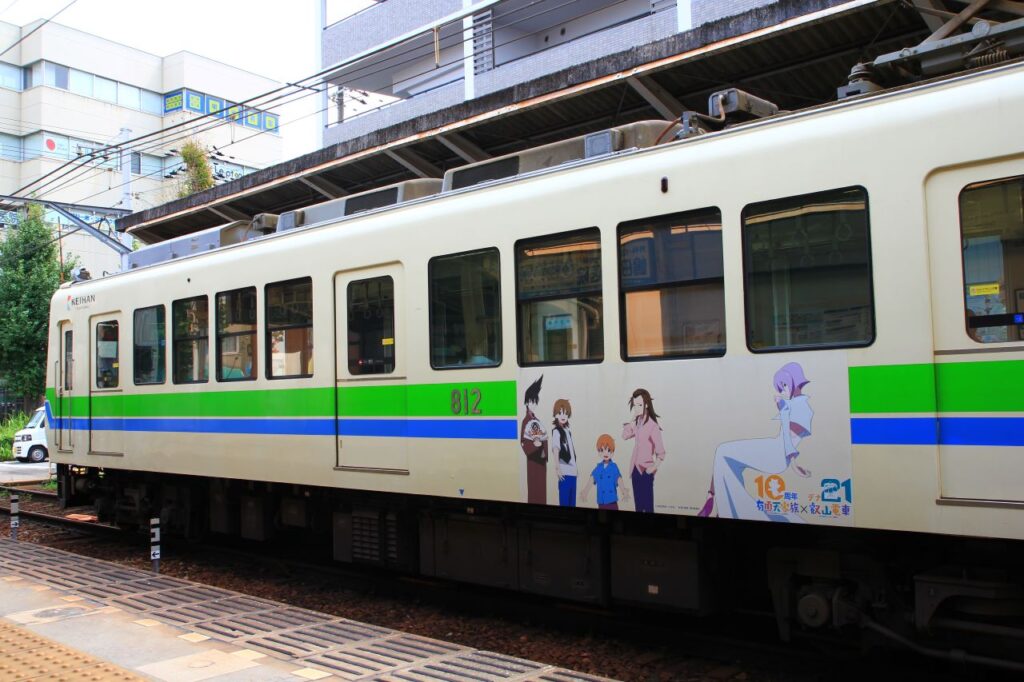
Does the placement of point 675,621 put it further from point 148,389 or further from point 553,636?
point 148,389

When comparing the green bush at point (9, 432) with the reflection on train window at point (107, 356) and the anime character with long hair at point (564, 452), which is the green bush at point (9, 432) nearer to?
the reflection on train window at point (107, 356)

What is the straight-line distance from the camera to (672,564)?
599 centimetres

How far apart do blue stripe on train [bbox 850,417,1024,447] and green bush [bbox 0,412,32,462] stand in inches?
1080

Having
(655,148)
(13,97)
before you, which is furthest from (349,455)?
(13,97)

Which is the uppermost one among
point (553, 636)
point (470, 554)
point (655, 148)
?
point (655, 148)

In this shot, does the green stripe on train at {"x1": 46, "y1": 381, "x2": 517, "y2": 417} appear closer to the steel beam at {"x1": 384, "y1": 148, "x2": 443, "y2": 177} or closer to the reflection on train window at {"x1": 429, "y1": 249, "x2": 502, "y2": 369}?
the reflection on train window at {"x1": 429, "y1": 249, "x2": 502, "y2": 369}

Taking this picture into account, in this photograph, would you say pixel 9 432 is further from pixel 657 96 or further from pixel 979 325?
pixel 979 325

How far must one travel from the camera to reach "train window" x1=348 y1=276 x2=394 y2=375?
7.49 meters

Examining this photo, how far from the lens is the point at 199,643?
6.21m

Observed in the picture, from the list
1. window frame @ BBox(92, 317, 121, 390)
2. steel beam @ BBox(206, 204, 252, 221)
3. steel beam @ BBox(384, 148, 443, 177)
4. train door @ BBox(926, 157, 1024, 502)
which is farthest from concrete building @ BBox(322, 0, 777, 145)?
train door @ BBox(926, 157, 1024, 502)

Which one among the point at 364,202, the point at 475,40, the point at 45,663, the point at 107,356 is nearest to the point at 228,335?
the point at 364,202

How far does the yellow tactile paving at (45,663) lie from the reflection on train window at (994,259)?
5.16 metres

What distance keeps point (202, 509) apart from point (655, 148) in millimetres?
7485

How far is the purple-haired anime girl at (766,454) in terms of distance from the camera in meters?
5.08
